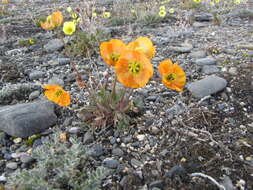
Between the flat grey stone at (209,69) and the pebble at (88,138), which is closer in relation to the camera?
the pebble at (88,138)

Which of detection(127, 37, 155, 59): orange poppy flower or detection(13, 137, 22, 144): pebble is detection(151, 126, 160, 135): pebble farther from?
detection(13, 137, 22, 144): pebble

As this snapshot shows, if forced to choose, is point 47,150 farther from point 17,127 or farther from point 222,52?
point 222,52

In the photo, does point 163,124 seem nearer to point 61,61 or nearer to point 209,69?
point 209,69

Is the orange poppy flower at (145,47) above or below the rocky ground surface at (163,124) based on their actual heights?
above

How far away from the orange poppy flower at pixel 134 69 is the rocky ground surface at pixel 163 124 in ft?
2.14

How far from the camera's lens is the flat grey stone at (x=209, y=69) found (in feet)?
11.5

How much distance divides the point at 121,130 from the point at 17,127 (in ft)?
3.02

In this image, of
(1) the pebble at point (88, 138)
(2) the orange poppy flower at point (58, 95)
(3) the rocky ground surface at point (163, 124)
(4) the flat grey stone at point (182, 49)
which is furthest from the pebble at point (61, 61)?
(1) the pebble at point (88, 138)

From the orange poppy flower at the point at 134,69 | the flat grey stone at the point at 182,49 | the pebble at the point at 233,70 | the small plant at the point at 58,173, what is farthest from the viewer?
the flat grey stone at the point at 182,49

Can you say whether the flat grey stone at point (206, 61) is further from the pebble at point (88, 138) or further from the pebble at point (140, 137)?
the pebble at point (88, 138)

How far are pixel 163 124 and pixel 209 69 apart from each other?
4.26ft

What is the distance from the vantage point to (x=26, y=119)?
2527 mm

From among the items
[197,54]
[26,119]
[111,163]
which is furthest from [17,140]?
[197,54]

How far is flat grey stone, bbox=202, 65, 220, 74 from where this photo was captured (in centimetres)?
350
